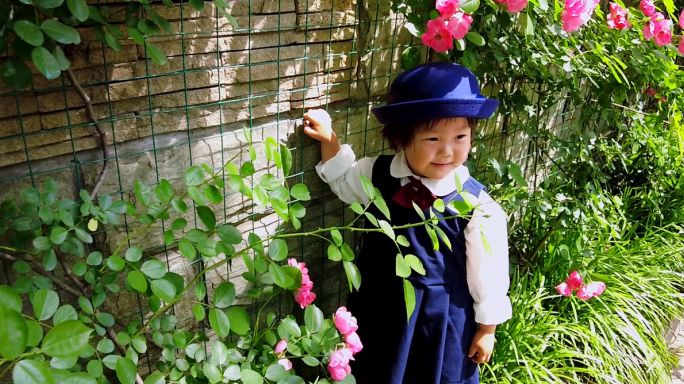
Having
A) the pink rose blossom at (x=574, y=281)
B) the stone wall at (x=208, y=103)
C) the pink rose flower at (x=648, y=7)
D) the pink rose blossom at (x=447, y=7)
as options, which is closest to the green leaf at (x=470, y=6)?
the pink rose blossom at (x=447, y=7)

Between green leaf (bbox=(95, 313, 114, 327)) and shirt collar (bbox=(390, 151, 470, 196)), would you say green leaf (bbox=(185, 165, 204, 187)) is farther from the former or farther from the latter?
shirt collar (bbox=(390, 151, 470, 196))

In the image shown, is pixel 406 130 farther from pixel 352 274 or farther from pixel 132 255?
pixel 132 255

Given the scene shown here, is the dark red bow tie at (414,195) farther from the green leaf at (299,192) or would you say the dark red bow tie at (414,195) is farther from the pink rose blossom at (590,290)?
the pink rose blossom at (590,290)

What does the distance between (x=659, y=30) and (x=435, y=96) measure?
1.02m

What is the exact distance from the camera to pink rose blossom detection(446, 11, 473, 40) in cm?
138

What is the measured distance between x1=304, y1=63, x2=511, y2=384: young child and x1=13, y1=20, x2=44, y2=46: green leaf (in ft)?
2.59

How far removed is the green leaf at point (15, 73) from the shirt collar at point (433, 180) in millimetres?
956

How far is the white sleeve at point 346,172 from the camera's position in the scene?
1.59 m

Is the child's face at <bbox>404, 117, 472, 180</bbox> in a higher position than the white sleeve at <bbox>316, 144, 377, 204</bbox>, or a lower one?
higher

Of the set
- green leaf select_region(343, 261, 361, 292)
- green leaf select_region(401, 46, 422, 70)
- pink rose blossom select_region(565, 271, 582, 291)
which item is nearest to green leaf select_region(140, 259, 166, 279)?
green leaf select_region(343, 261, 361, 292)

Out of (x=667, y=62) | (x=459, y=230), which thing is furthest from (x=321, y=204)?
(x=667, y=62)

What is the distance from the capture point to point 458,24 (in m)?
1.38

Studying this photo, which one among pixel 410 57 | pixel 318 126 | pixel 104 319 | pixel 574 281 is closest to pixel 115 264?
pixel 104 319

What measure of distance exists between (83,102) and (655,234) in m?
2.80
